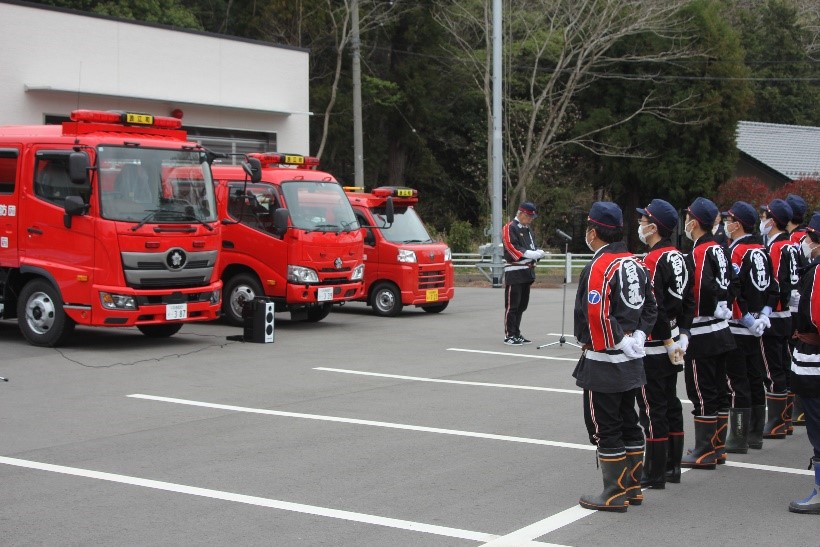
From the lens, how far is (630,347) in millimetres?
6848

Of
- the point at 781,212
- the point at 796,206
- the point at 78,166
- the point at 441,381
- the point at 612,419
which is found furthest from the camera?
the point at 78,166

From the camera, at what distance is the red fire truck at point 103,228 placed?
557 inches

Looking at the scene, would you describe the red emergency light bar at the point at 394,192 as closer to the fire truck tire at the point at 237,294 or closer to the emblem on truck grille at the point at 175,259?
the fire truck tire at the point at 237,294

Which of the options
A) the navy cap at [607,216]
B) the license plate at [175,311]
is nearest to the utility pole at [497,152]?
the license plate at [175,311]

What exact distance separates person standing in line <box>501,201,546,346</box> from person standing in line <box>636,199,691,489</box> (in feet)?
25.7

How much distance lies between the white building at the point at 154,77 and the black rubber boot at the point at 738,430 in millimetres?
17252

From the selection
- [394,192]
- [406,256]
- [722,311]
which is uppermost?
[394,192]

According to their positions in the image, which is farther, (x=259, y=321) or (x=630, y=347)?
(x=259, y=321)

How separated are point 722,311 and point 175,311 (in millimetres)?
8418

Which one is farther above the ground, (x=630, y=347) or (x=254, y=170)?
(x=254, y=170)

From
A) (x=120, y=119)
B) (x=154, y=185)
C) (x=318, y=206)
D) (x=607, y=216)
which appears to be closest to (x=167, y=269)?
(x=154, y=185)

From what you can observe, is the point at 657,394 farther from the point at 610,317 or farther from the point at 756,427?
the point at 756,427

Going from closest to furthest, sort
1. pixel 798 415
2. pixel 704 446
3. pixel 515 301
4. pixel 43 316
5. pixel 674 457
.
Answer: pixel 674 457 → pixel 704 446 → pixel 798 415 → pixel 43 316 → pixel 515 301

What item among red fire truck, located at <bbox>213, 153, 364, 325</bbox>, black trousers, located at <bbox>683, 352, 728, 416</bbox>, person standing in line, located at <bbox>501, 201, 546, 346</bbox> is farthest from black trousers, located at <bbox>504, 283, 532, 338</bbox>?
black trousers, located at <bbox>683, 352, 728, 416</bbox>
